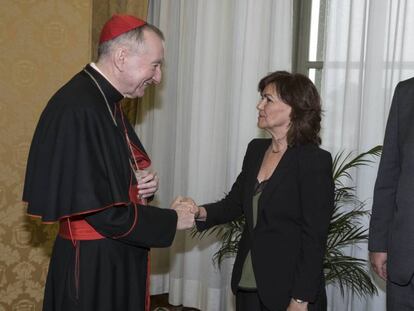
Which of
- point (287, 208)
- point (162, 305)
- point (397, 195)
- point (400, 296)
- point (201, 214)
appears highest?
point (397, 195)

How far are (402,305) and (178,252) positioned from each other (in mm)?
2495

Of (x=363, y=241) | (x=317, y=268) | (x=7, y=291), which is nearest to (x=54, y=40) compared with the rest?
(x=7, y=291)

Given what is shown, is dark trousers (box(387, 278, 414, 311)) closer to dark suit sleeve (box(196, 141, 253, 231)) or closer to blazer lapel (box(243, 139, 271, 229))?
blazer lapel (box(243, 139, 271, 229))

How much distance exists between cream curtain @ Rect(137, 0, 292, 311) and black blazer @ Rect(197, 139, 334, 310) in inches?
62.0

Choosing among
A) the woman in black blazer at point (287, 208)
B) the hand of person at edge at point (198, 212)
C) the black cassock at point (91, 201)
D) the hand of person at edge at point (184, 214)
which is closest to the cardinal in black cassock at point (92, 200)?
the black cassock at point (91, 201)

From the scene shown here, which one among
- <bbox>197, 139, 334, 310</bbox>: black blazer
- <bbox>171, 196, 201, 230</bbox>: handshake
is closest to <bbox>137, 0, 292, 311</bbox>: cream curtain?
<bbox>171, 196, 201, 230</bbox>: handshake

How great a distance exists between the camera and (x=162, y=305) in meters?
4.26

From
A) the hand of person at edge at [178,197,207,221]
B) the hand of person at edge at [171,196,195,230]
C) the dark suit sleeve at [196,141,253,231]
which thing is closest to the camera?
the hand of person at edge at [171,196,195,230]

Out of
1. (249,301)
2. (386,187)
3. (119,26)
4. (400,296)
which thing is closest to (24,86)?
(119,26)

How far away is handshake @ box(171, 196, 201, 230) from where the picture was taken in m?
2.30

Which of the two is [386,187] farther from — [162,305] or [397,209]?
[162,305]

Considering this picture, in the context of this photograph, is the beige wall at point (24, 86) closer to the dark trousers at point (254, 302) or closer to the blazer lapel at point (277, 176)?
the dark trousers at point (254, 302)

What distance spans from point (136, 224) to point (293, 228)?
71 cm

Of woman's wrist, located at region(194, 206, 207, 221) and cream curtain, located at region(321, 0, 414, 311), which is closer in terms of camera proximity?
woman's wrist, located at region(194, 206, 207, 221)
